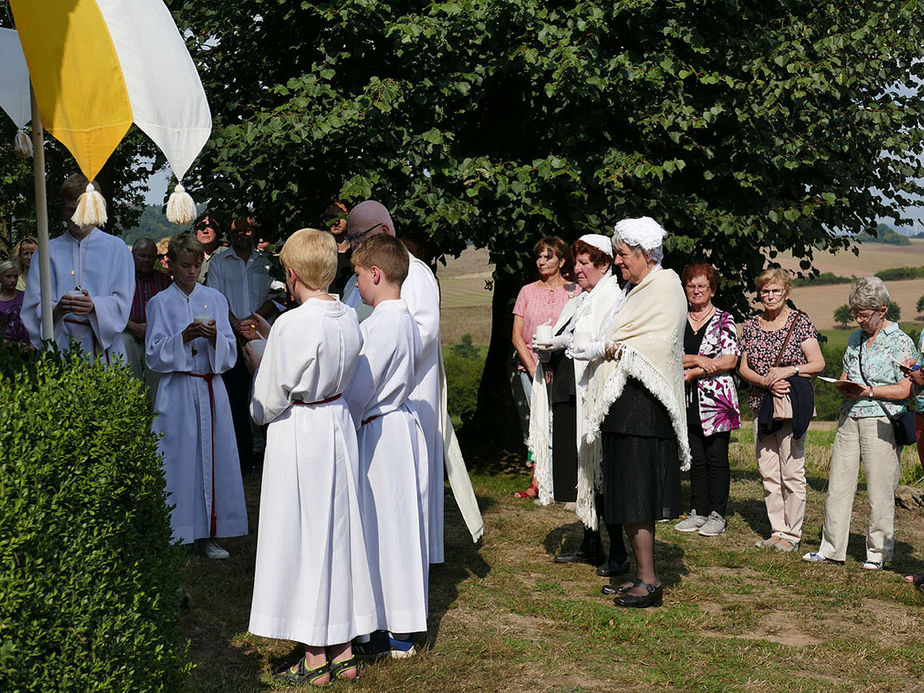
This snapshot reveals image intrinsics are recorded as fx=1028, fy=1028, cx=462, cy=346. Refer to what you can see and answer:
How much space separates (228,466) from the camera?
7.27m

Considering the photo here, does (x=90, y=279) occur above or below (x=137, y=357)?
above

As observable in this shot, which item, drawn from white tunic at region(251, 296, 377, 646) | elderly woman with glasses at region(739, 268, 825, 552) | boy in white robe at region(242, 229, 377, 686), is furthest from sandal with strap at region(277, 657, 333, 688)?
elderly woman with glasses at region(739, 268, 825, 552)

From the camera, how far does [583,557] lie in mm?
7422

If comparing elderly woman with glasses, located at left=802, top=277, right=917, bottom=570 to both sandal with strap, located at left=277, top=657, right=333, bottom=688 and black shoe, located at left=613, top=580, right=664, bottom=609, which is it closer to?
black shoe, located at left=613, top=580, right=664, bottom=609

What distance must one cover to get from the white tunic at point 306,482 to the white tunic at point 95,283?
2.24m

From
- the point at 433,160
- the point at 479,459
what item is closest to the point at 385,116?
the point at 433,160

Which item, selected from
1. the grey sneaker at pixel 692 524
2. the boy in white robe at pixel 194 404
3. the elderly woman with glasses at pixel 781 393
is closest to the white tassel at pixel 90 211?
the boy in white robe at pixel 194 404

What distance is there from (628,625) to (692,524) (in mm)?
2810

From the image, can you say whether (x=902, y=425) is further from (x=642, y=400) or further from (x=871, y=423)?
(x=642, y=400)

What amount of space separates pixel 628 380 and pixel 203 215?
4987mm

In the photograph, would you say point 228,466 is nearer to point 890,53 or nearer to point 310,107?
point 310,107

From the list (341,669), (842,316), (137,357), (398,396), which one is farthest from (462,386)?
(842,316)

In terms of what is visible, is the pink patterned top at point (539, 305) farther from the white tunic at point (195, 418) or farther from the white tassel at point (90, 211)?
the white tassel at point (90, 211)

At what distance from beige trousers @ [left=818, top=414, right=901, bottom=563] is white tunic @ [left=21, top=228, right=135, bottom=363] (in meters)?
5.08
